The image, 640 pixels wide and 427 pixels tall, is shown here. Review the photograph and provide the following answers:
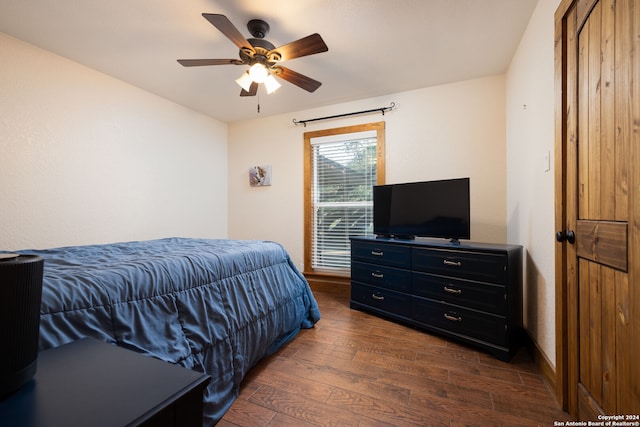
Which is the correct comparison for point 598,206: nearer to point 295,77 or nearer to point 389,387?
point 389,387

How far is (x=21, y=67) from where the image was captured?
227cm

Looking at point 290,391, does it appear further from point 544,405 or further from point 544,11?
point 544,11

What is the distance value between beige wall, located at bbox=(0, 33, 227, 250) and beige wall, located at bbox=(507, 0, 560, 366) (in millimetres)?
3794

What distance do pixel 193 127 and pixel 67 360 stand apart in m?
3.71

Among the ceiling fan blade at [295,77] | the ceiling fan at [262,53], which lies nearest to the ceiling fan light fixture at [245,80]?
the ceiling fan at [262,53]

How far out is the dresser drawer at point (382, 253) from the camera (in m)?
2.56

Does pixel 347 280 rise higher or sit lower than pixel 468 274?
lower

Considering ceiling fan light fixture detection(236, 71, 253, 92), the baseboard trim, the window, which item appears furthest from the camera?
the window

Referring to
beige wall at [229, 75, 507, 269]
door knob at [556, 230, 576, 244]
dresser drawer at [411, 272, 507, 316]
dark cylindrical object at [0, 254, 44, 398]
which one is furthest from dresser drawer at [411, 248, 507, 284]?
dark cylindrical object at [0, 254, 44, 398]

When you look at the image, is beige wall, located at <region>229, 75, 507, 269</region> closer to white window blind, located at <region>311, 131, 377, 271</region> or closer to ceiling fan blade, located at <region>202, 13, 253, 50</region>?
white window blind, located at <region>311, 131, 377, 271</region>

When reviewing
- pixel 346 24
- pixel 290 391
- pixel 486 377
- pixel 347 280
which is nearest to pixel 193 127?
pixel 346 24

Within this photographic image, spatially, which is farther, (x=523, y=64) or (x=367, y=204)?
(x=367, y=204)

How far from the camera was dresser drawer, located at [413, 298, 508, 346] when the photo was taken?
1.99 metres

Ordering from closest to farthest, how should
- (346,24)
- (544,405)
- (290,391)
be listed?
(544,405)
(290,391)
(346,24)
